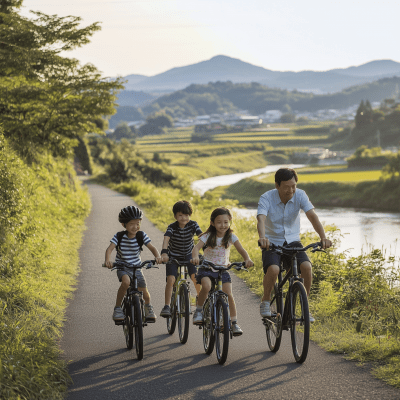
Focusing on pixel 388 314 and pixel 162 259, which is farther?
pixel 388 314

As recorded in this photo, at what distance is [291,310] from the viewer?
16.3 ft

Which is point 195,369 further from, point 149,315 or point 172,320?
point 172,320

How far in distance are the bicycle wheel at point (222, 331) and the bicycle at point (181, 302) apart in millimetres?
698

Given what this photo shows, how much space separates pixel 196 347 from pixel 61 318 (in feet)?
6.85

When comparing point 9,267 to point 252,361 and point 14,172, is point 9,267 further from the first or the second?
point 252,361

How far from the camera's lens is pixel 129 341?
18.2 feet

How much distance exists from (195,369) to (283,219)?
1744mm

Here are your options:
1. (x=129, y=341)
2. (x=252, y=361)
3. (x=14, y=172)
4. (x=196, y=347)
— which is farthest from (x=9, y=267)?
(x=252, y=361)

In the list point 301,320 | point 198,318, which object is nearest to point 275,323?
point 301,320

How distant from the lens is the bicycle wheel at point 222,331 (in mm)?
4777

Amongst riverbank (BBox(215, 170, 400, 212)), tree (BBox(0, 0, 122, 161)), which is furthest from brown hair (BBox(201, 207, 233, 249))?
riverbank (BBox(215, 170, 400, 212))

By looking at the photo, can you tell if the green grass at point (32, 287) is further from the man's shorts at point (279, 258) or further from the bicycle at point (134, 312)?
the man's shorts at point (279, 258)

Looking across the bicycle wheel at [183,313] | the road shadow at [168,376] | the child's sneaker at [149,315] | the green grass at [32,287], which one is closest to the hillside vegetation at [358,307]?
the road shadow at [168,376]

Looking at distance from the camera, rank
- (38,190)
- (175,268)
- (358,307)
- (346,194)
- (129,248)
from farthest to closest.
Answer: (346,194) → (38,190) → (358,307) → (175,268) → (129,248)
